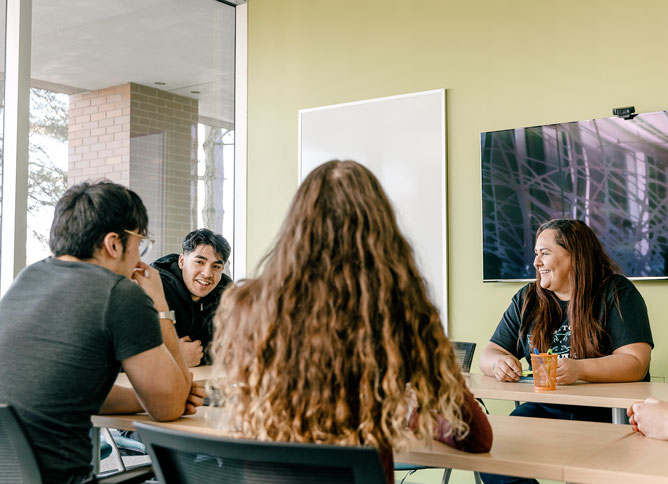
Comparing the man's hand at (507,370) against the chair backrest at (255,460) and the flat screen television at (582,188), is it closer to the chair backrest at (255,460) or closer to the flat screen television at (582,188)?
the flat screen television at (582,188)

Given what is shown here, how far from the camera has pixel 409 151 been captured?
4492 millimetres

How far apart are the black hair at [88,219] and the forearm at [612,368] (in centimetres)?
165

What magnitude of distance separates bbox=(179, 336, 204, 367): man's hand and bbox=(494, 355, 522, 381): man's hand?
1384 millimetres

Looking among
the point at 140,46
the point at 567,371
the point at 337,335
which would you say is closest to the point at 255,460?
the point at 337,335

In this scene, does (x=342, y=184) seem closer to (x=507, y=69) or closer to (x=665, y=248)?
(x=665, y=248)

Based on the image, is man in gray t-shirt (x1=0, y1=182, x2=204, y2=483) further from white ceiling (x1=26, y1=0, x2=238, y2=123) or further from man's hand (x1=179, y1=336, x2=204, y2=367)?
white ceiling (x1=26, y1=0, x2=238, y2=123)

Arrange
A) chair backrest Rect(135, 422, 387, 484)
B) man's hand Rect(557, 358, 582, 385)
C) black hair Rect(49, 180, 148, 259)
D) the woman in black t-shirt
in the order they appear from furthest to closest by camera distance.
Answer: the woman in black t-shirt → man's hand Rect(557, 358, 582, 385) → black hair Rect(49, 180, 148, 259) → chair backrest Rect(135, 422, 387, 484)

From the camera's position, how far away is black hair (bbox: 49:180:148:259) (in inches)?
74.1

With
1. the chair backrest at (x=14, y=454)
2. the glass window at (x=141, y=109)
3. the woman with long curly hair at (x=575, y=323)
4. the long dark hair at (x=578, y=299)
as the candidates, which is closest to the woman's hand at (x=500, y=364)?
the woman with long curly hair at (x=575, y=323)

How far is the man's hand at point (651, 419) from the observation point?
1691 millimetres

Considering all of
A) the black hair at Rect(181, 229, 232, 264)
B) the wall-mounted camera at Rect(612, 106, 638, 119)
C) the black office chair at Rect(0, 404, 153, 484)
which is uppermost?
the wall-mounted camera at Rect(612, 106, 638, 119)

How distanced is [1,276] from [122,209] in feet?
7.38

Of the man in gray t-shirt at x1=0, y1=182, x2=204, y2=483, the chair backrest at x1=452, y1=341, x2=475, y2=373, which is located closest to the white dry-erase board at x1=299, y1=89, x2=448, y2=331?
the chair backrest at x1=452, y1=341, x2=475, y2=373

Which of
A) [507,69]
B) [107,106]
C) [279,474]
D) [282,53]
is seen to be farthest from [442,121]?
[279,474]
